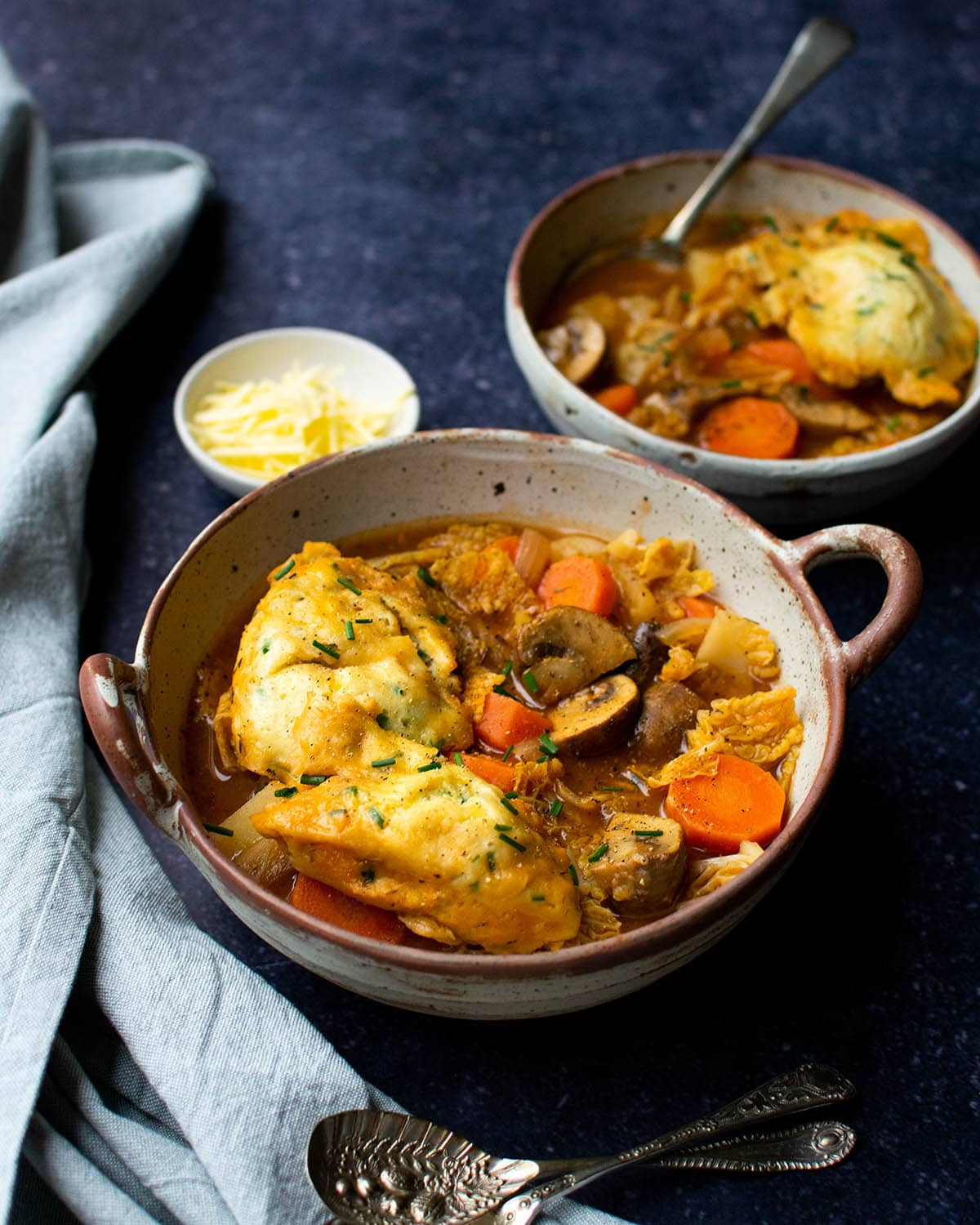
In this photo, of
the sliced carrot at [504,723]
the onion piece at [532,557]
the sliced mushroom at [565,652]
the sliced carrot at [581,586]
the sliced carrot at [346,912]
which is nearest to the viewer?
the sliced carrot at [346,912]

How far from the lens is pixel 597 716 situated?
3.00 metres

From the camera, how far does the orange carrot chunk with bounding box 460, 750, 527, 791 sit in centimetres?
285

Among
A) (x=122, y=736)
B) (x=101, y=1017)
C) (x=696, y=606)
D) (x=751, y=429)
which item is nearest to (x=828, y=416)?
(x=751, y=429)

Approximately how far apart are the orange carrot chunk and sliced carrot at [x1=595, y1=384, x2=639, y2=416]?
5.04 feet

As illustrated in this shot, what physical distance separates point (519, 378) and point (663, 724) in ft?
6.39

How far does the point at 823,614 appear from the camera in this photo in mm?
2912

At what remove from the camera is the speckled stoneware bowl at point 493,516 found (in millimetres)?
2416

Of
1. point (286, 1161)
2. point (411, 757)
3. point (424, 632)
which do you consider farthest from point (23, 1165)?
point (424, 632)

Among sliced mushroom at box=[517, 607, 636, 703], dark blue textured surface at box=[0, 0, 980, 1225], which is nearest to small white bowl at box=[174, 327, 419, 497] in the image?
dark blue textured surface at box=[0, 0, 980, 1225]

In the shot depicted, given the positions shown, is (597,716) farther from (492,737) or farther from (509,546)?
(509,546)

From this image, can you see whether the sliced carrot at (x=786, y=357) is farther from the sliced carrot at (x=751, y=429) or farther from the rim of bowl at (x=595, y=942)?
the rim of bowl at (x=595, y=942)

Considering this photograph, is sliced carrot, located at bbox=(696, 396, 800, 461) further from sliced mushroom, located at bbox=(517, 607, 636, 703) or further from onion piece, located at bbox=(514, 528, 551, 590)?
sliced mushroom, located at bbox=(517, 607, 636, 703)

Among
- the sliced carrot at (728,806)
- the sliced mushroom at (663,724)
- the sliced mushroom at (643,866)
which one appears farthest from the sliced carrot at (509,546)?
the sliced mushroom at (643,866)

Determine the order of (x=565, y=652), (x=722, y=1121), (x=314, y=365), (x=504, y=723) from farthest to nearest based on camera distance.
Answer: (x=314, y=365)
(x=565, y=652)
(x=504, y=723)
(x=722, y=1121)
